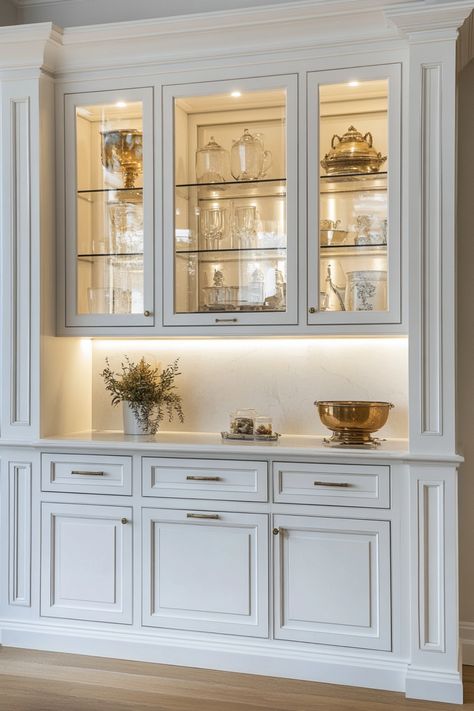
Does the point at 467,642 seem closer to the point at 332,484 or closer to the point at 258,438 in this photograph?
the point at 332,484

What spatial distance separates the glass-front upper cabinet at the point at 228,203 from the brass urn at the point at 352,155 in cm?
18

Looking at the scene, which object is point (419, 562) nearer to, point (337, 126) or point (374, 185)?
point (374, 185)

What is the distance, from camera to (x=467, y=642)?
10.8ft

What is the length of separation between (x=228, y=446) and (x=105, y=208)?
124 centimetres

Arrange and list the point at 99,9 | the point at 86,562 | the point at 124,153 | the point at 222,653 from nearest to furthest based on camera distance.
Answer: the point at 222,653
the point at 86,562
the point at 124,153
the point at 99,9

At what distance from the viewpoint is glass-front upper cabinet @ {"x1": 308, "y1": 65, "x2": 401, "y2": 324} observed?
10.1ft

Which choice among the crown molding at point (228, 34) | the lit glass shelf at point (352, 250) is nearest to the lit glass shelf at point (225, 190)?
the lit glass shelf at point (352, 250)

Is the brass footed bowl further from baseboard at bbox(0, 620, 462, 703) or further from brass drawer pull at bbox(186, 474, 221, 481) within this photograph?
baseboard at bbox(0, 620, 462, 703)

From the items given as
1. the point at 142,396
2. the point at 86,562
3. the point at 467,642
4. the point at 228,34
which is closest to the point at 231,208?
the point at 228,34

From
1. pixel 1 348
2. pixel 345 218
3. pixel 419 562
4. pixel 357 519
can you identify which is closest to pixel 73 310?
pixel 1 348

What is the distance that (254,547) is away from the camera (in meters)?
3.09

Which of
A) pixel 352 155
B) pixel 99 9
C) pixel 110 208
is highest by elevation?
pixel 99 9

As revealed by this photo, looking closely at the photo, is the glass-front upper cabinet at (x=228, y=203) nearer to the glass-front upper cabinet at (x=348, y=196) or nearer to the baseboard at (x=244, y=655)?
the glass-front upper cabinet at (x=348, y=196)

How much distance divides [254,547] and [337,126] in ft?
5.85
